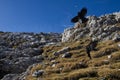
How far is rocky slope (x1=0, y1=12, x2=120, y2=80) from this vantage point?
51.5m

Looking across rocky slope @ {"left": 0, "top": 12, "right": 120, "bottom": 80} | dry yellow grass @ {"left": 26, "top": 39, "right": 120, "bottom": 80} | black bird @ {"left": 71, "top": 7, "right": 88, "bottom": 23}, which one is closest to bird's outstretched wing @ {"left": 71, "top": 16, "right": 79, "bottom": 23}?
black bird @ {"left": 71, "top": 7, "right": 88, "bottom": 23}

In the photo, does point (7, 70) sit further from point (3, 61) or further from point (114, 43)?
point (114, 43)

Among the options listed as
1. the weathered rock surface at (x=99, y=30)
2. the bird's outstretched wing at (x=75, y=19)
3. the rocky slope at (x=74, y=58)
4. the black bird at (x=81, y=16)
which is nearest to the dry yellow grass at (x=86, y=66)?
the rocky slope at (x=74, y=58)

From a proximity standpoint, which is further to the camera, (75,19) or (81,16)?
(75,19)

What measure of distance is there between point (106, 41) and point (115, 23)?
17.3 m

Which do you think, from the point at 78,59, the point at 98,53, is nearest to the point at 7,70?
the point at 78,59

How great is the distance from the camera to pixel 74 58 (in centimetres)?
7038

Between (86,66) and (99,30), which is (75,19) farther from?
(86,66)

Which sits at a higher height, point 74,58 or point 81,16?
point 81,16

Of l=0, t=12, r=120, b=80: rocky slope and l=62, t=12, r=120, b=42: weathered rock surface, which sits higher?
l=62, t=12, r=120, b=42: weathered rock surface

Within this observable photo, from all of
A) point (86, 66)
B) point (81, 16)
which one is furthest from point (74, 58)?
point (81, 16)

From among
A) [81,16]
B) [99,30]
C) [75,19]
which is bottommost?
[99,30]

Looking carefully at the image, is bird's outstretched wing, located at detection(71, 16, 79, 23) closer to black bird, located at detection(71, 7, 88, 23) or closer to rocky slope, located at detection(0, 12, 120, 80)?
black bird, located at detection(71, 7, 88, 23)

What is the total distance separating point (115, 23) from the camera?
9650 cm
